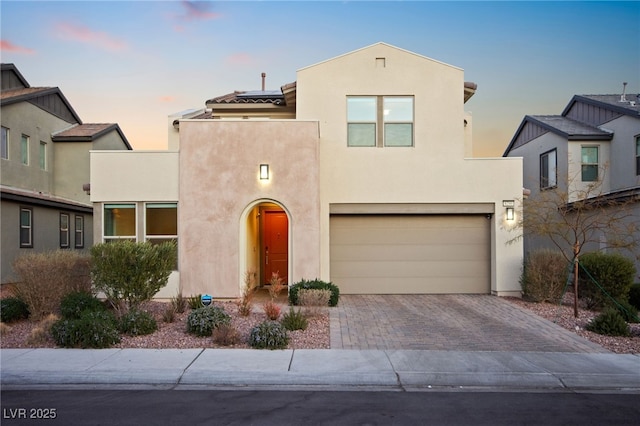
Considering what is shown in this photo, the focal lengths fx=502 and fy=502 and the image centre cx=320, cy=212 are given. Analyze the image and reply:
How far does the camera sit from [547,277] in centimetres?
1320

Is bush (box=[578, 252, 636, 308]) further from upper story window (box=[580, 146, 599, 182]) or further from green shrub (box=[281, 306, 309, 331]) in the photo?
upper story window (box=[580, 146, 599, 182])

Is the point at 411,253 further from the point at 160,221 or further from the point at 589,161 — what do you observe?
the point at 589,161

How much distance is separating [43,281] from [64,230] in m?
12.5

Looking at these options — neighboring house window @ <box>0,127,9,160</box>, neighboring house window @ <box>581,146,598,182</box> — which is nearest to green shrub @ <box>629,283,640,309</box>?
neighboring house window @ <box>581,146,598,182</box>

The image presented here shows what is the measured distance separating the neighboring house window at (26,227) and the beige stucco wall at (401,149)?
11551mm

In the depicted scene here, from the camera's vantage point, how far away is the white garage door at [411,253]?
49.1 feet

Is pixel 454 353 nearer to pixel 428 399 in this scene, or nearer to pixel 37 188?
pixel 428 399

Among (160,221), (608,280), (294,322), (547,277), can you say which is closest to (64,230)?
(160,221)

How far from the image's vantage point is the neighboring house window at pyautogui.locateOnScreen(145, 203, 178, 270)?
13.9 meters

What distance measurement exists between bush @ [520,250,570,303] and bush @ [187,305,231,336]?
826cm

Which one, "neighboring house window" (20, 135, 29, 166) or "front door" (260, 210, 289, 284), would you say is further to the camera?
"neighboring house window" (20, 135, 29, 166)

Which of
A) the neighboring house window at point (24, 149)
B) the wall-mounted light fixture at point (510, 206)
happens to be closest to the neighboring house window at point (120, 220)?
the neighboring house window at point (24, 149)

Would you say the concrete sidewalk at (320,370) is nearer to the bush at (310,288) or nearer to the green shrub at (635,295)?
the bush at (310,288)

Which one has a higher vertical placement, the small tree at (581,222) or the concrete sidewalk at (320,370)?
the small tree at (581,222)
